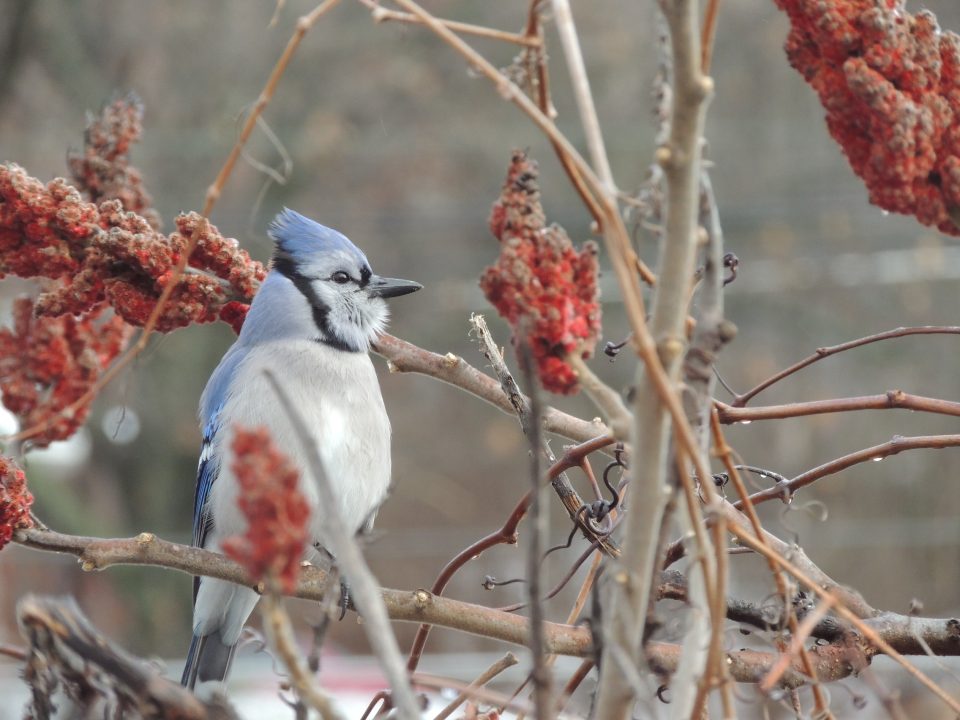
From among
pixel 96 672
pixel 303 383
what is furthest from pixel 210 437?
pixel 96 672

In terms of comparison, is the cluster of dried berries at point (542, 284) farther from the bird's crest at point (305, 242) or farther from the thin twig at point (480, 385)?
the bird's crest at point (305, 242)

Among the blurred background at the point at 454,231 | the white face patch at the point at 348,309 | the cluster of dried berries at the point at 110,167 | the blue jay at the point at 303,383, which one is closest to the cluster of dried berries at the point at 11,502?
the cluster of dried berries at the point at 110,167

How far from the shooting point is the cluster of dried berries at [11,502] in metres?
1.27

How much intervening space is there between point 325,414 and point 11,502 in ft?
3.10

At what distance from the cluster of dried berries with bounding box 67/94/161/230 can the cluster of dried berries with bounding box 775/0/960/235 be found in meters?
1.04

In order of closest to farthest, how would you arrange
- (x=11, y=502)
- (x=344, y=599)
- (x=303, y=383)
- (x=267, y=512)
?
(x=267, y=512), (x=11, y=502), (x=344, y=599), (x=303, y=383)

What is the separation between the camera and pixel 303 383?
2.24 meters

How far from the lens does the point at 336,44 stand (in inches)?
344

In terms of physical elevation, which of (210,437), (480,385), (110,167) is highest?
(110,167)

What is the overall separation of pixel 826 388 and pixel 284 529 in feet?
28.7

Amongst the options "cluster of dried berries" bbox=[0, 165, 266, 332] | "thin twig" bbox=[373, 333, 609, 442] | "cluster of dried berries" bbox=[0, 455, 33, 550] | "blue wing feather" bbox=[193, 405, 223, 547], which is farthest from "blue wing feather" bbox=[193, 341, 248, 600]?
"cluster of dried berries" bbox=[0, 455, 33, 550]

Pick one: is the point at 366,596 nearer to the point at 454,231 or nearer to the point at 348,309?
the point at 348,309

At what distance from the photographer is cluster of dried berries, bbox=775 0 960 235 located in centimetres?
111

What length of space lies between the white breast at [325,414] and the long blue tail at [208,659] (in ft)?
0.71
